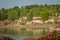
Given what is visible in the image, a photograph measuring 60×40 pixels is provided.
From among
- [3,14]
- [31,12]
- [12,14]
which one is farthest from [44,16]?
[3,14]

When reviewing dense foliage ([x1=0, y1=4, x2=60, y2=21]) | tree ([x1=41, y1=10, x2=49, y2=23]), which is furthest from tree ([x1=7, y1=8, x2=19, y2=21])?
tree ([x1=41, y1=10, x2=49, y2=23])

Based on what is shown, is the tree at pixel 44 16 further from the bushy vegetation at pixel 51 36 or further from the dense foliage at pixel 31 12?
the bushy vegetation at pixel 51 36

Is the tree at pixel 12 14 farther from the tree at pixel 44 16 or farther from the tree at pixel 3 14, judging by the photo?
the tree at pixel 44 16

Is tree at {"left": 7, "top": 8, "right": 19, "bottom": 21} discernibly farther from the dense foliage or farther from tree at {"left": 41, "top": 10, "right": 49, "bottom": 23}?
tree at {"left": 41, "top": 10, "right": 49, "bottom": 23}

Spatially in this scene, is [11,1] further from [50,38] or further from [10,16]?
[50,38]

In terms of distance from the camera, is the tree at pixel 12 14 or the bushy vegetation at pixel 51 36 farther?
the tree at pixel 12 14

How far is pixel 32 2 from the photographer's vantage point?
2172 mm

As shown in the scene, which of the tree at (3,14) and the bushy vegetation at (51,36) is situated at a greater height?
the tree at (3,14)

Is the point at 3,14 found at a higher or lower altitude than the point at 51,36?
higher

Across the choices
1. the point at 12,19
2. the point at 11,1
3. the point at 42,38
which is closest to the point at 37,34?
the point at 42,38

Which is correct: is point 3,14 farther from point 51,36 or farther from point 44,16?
point 51,36

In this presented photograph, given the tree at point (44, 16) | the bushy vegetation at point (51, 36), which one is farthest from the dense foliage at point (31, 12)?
the bushy vegetation at point (51, 36)

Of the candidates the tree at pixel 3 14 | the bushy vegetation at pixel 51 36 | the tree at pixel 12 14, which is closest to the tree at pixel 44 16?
the bushy vegetation at pixel 51 36

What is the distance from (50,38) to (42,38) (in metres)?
0.10
